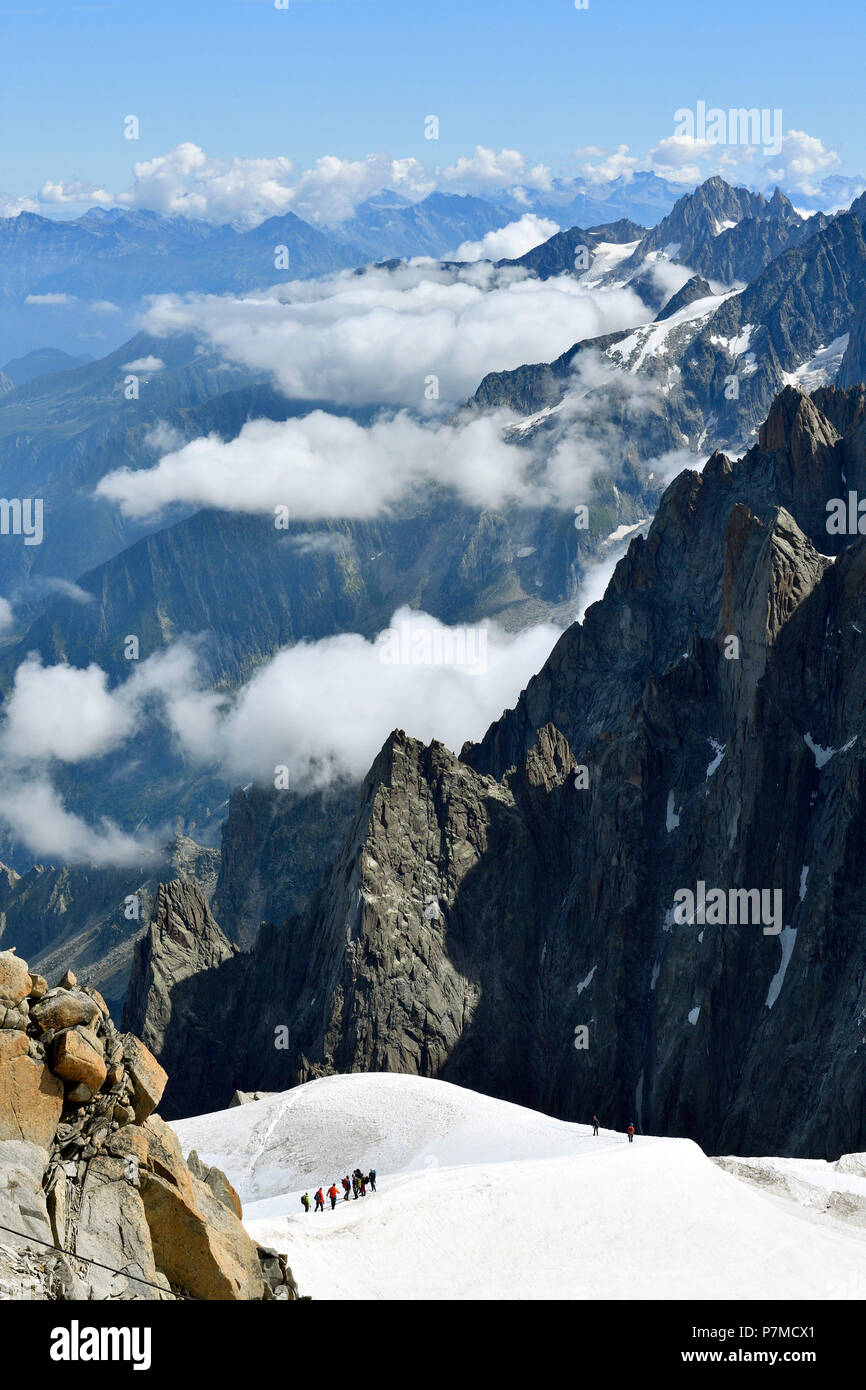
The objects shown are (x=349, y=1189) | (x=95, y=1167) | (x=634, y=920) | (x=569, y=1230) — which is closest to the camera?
(x=95, y=1167)

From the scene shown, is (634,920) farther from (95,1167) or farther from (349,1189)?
(95,1167)

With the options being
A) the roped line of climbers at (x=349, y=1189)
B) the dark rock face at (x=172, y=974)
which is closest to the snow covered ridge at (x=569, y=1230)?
the roped line of climbers at (x=349, y=1189)

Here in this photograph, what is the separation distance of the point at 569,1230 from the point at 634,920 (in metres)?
111

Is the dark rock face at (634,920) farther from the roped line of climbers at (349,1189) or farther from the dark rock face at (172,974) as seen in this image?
the roped line of climbers at (349,1189)

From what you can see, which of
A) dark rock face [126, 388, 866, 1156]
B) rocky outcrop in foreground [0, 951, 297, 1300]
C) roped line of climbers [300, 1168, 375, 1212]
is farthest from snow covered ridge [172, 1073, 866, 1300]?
dark rock face [126, 388, 866, 1156]

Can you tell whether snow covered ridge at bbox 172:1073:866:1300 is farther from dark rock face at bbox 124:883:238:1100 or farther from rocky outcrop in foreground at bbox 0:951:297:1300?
dark rock face at bbox 124:883:238:1100

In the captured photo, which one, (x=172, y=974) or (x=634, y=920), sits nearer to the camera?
(x=634, y=920)

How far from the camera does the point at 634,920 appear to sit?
17525cm

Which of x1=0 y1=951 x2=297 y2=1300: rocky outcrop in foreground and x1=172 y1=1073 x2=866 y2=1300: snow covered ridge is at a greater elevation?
x1=0 y1=951 x2=297 y2=1300: rocky outcrop in foreground

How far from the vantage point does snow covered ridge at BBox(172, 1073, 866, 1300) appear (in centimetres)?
5997

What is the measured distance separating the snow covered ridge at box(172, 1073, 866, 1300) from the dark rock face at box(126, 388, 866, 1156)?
Answer: 59568 millimetres

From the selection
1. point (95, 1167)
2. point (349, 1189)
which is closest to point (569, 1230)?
point (349, 1189)

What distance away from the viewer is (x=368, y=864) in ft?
566
